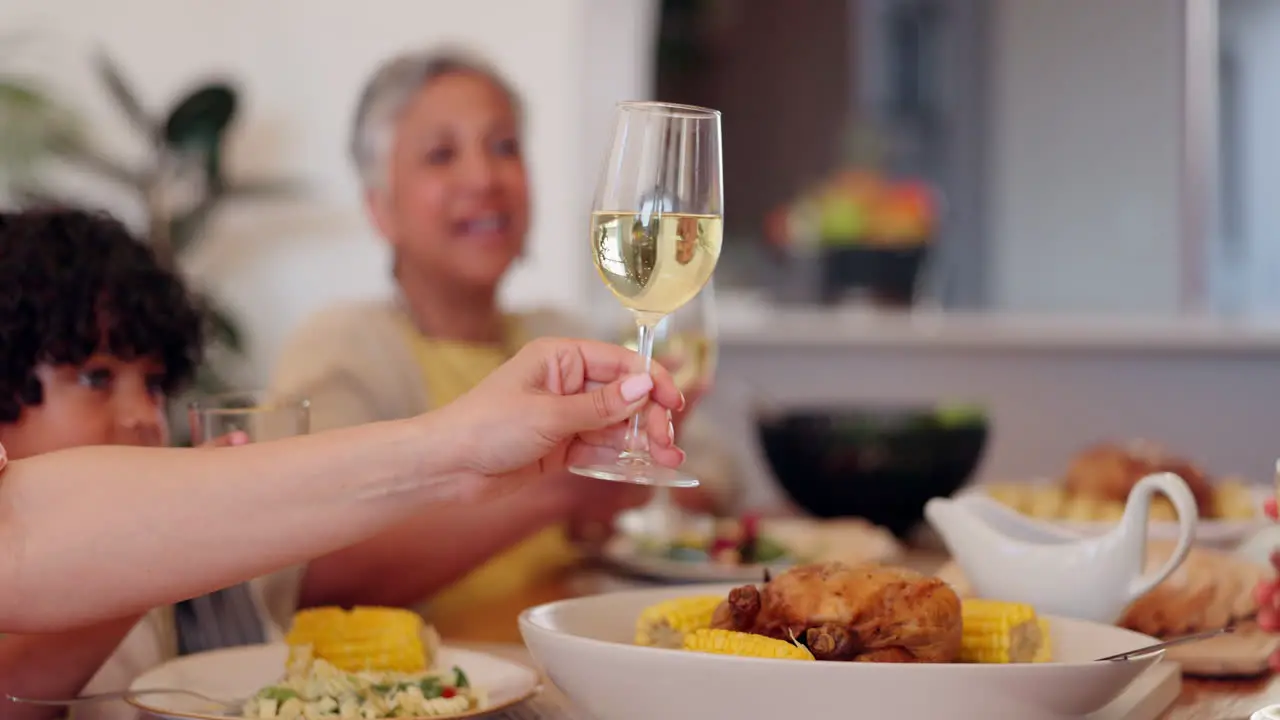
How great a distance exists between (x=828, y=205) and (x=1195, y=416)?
113 cm

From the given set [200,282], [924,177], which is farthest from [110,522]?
[924,177]

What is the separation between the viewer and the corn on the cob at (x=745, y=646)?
2.47 feet

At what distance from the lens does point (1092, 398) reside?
3623 mm

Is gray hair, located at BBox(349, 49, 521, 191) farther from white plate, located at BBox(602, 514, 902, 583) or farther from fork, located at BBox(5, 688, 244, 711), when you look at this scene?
fork, located at BBox(5, 688, 244, 711)

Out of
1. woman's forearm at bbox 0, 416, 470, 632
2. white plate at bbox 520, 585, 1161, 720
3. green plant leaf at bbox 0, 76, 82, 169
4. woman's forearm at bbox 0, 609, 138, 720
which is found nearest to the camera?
white plate at bbox 520, 585, 1161, 720

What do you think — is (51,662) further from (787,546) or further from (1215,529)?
(1215,529)

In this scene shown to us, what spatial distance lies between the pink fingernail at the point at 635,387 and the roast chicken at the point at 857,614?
131 millimetres

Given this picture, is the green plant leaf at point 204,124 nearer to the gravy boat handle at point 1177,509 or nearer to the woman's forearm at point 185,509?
the woman's forearm at point 185,509

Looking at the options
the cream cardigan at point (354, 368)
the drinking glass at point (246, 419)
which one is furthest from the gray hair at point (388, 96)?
the drinking glass at point (246, 419)

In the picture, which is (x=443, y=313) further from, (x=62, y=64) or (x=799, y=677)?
(x=62, y=64)

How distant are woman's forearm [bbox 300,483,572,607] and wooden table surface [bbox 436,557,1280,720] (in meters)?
0.07

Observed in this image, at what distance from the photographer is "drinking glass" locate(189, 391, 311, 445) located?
3.52ft

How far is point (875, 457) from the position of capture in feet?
5.50

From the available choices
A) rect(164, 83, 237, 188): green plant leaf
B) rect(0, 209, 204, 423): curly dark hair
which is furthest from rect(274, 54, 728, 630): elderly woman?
rect(164, 83, 237, 188): green plant leaf
